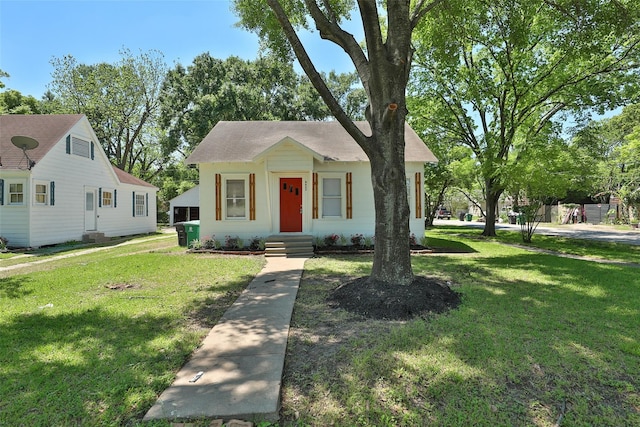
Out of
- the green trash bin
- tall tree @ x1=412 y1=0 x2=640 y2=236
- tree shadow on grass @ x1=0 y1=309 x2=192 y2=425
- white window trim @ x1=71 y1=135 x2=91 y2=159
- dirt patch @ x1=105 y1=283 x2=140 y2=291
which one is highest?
tall tree @ x1=412 y1=0 x2=640 y2=236

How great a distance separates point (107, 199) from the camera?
58.5ft

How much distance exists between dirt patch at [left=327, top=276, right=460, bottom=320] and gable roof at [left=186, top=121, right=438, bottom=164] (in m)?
6.64

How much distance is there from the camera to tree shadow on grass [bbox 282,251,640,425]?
2.68 m

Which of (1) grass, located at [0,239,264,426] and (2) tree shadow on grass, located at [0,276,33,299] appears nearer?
(1) grass, located at [0,239,264,426]

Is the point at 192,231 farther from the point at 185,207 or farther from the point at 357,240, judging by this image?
the point at 185,207

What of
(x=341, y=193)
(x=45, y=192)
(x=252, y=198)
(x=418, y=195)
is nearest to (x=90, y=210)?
(x=45, y=192)

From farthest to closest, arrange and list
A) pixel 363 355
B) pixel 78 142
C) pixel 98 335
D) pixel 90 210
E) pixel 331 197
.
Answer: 1. pixel 90 210
2. pixel 78 142
3. pixel 331 197
4. pixel 98 335
5. pixel 363 355

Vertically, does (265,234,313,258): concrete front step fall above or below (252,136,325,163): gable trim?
below

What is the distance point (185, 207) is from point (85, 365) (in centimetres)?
2994

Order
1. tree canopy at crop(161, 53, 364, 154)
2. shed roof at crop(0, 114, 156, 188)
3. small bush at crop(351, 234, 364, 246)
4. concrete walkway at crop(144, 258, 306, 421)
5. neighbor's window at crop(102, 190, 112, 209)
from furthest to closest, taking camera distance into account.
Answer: tree canopy at crop(161, 53, 364, 154) < neighbor's window at crop(102, 190, 112, 209) < shed roof at crop(0, 114, 156, 188) < small bush at crop(351, 234, 364, 246) < concrete walkway at crop(144, 258, 306, 421)

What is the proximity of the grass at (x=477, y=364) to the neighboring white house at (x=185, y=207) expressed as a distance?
26683mm

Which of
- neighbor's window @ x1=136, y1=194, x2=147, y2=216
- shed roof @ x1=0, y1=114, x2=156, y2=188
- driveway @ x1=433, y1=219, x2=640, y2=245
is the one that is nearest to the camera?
shed roof @ x1=0, y1=114, x2=156, y2=188

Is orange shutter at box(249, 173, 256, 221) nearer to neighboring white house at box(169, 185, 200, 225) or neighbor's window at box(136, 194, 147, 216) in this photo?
neighbor's window at box(136, 194, 147, 216)

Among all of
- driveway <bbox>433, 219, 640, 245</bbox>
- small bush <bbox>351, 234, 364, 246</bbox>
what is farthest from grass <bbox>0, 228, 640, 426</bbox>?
driveway <bbox>433, 219, 640, 245</bbox>
